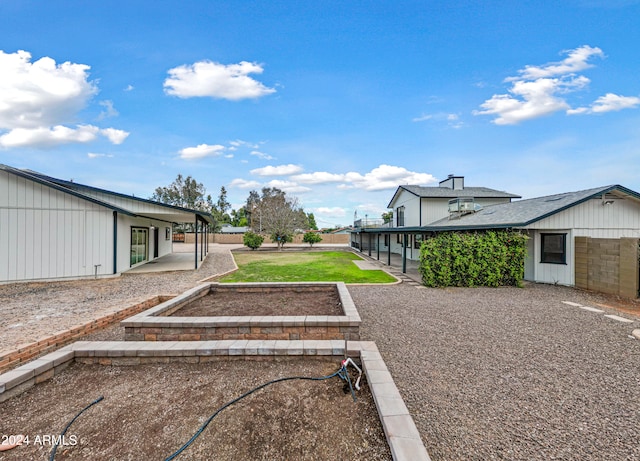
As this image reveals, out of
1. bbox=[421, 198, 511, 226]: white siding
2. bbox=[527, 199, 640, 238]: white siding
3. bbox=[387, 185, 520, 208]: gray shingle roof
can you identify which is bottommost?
bbox=[527, 199, 640, 238]: white siding

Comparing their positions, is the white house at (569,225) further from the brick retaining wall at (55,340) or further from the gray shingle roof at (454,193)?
the brick retaining wall at (55,340)

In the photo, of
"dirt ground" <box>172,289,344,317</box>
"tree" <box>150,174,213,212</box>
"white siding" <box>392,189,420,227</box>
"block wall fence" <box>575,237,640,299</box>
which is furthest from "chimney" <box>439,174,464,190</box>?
"tree" <box>150,174,213,212</box>

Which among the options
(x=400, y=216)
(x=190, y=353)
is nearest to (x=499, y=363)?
(x=190, y=353)

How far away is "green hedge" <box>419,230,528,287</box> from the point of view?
825 centimetres

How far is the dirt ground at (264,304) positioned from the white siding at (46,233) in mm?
6192

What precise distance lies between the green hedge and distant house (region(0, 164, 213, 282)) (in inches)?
450

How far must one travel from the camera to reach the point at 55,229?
8672 millimetres

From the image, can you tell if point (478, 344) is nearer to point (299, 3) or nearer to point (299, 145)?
point (299, 3)

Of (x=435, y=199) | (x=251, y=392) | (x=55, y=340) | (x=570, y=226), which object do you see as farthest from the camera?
(x=435, y=199)

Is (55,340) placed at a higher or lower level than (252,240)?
lower

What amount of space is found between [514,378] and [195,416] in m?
3.62

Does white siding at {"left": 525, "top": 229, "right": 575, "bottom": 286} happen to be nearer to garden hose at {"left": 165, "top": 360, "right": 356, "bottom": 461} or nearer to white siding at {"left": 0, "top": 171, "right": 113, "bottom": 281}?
garden hose at {"left": 165, "top": 360, "right": 356, "bottom": 461}

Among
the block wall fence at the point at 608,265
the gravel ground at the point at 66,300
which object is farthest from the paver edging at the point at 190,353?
the block wall fence at the point at 608,265

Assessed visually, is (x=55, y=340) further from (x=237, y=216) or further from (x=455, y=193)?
(x=237, y=216)
